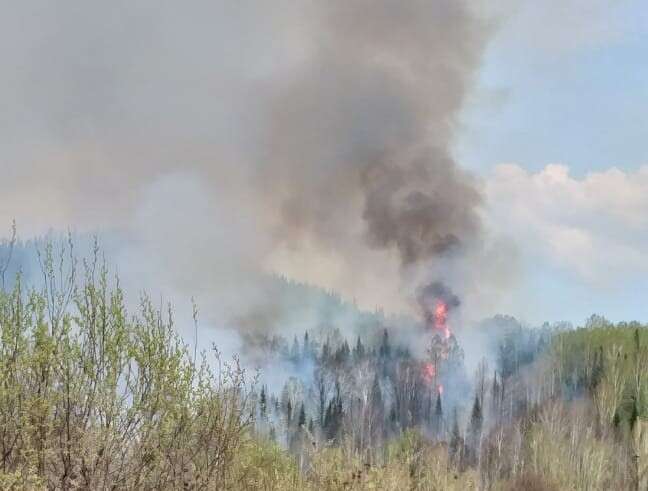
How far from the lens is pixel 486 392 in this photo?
74.3 metres

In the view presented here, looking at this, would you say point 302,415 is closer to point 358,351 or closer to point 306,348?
point 358,351

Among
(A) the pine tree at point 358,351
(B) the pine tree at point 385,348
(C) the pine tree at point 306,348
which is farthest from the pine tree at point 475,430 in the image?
(C) the pine tree at point 306,348

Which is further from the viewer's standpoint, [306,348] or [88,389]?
[306,348]

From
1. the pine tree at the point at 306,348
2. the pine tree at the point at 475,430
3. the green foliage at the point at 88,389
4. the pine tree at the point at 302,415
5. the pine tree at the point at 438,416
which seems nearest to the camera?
the green foliage at the point at 88,389

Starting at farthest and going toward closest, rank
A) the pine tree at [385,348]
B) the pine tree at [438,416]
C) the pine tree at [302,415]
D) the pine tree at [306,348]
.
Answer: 1. the pine tree at [306,348]
2. the pine tree at [385,348]
3. the pine tree at [438,416]
4. the pine tree at [302,415]

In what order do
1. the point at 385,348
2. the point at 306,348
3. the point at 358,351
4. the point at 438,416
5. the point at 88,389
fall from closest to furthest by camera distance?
the point at 88,389 → the point at 438,416 → the point at 385,348 → the point at 358,351 → the point at 306,348

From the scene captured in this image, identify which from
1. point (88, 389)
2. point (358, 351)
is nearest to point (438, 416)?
point (358, 351)

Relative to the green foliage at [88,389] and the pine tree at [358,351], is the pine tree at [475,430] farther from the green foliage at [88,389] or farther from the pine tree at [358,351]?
the green foliage at [88,389]

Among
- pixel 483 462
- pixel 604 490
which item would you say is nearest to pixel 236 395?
pixel 604 490

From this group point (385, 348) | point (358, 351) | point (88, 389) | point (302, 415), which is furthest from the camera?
point (358, 351)

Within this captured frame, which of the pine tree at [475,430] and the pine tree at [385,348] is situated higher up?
the pine tree at [385,348]

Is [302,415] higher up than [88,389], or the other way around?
[302,415]

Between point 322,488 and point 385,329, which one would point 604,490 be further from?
point 385,329

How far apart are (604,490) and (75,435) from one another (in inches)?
1188
